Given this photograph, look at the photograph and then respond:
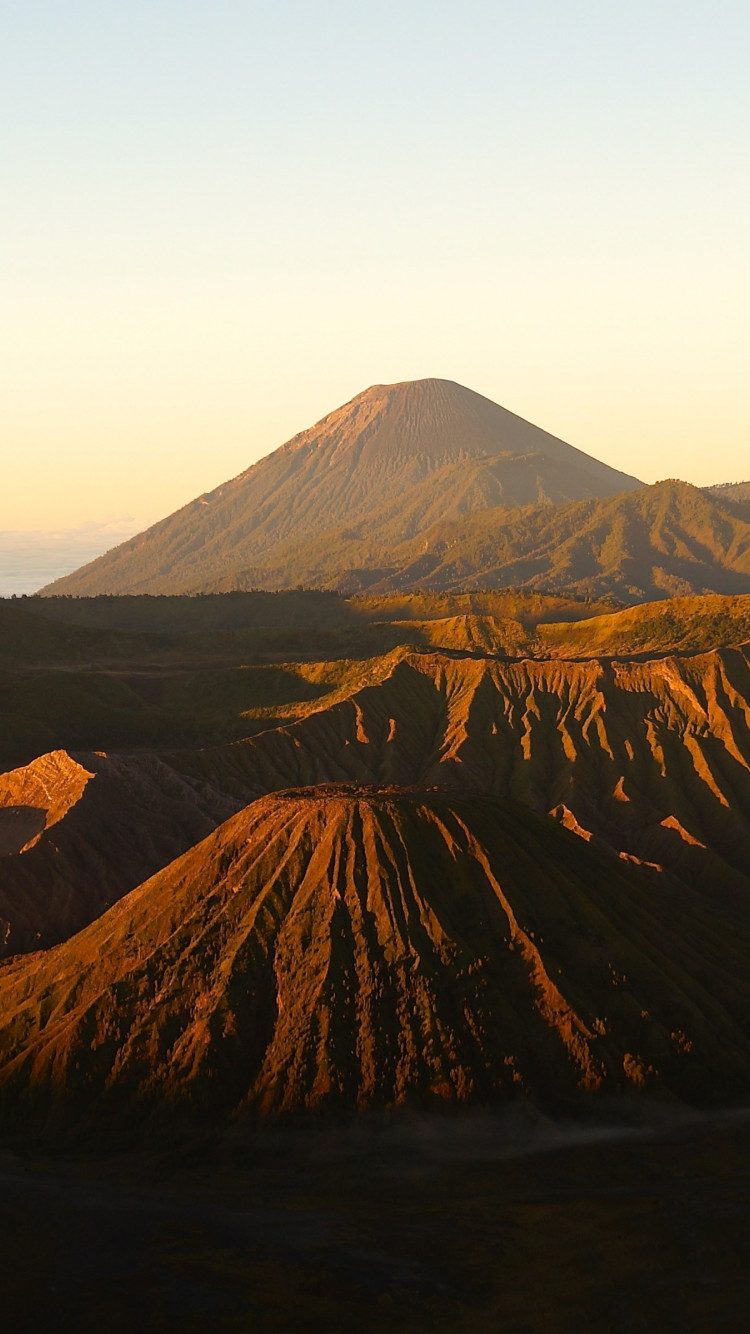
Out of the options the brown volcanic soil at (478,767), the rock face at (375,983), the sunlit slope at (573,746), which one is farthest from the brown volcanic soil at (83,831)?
the rock face at (375,983)

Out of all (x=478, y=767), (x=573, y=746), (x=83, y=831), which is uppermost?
(x=83, y=831)

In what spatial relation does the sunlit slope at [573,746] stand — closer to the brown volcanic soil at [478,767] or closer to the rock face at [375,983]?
the brown volcanic soil at [478,767]

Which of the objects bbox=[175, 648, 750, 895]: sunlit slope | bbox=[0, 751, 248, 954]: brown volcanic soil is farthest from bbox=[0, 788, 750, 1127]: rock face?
bbox=[175, 648, 750, 895]: sunlit slope

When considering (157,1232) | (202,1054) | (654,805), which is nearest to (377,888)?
(202,1054)

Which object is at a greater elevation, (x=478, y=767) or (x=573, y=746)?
(x=573, y=746)

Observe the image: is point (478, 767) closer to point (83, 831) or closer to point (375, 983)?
point (83, 831)

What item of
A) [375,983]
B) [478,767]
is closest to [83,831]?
[375,983]

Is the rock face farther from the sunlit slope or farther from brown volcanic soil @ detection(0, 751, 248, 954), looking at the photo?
the sunlit slope

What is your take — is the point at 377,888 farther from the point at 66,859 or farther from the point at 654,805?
the point at 654,805
